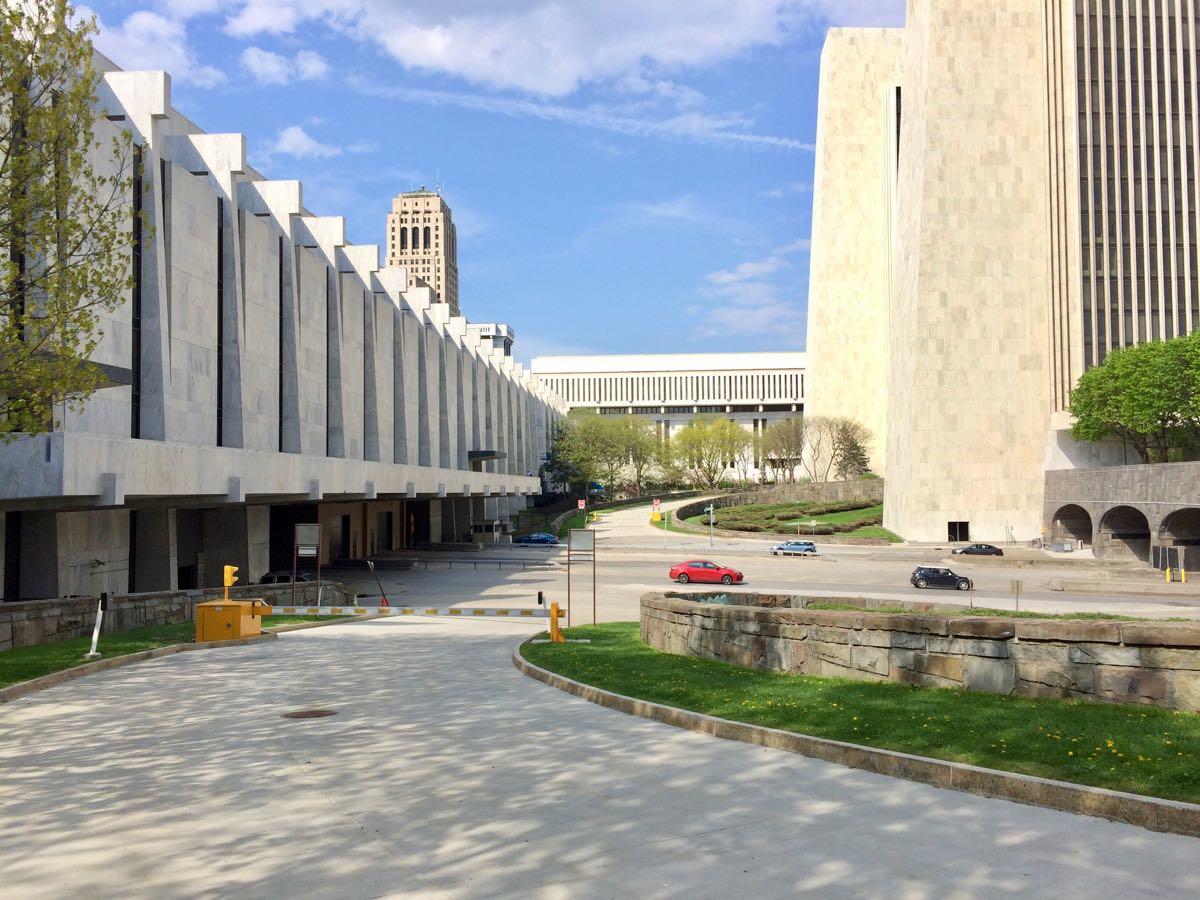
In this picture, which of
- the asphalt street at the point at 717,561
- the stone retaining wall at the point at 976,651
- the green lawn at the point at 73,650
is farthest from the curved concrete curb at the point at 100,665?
the asphalt street at the point at 717,561

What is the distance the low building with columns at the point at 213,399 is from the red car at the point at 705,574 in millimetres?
13984

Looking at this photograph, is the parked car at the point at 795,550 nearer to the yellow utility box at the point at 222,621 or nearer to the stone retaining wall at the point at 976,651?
the yellow utility box at the point at 222,621

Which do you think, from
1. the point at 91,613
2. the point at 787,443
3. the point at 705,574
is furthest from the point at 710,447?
the point at 91,613

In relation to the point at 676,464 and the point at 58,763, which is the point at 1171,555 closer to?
the point at 58,763

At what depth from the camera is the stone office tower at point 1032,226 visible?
234ft

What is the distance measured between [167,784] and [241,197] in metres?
34.5

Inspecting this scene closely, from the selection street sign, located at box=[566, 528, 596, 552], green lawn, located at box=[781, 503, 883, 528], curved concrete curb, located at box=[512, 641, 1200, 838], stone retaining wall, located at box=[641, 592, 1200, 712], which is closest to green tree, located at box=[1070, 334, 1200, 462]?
green lawn, located at box=[781, 503, 883, 528]

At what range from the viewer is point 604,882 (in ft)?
22.7

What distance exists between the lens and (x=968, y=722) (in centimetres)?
1037

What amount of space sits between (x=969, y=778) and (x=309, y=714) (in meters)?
8.98

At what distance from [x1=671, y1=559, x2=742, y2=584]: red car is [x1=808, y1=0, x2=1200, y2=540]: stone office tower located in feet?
103

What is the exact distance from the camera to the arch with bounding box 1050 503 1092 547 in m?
69.8

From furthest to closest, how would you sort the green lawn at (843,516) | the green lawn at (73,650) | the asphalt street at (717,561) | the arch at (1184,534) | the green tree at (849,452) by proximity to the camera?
the green tree at (849,452), the green lawn at (843,516), the arch at (1184,534), the asphalt street at (717,561), the green lawn at (73,650)

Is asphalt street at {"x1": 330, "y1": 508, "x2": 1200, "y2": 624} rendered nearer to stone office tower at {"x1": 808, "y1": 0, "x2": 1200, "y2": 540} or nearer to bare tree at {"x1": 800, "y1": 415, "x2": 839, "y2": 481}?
stone office tower at {"x1": 808, "y1": 0, "x2": 1200, "y2": 540}
